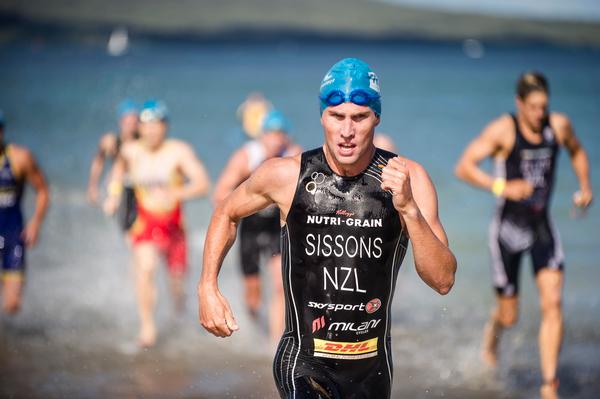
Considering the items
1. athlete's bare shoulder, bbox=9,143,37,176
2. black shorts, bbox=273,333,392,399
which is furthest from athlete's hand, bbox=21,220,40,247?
black shorts, bbox=273,333,392,399

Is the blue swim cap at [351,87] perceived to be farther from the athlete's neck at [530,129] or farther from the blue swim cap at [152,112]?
the blue swim cap at [152,112]

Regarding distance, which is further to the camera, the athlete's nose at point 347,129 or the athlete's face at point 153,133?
the athlete's face at point 153,133

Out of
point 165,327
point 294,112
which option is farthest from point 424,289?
point 294,112

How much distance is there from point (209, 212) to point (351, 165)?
1135 cm

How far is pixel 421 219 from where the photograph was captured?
169 inches

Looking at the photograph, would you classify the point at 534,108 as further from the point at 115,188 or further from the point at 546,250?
the point at 115,188

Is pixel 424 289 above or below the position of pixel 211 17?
below

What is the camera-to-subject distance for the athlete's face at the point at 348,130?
179 inches

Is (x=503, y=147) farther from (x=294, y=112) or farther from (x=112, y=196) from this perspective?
(x=294, y=112)

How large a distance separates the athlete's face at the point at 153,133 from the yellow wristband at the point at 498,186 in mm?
3327

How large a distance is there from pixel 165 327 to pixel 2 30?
254 feet

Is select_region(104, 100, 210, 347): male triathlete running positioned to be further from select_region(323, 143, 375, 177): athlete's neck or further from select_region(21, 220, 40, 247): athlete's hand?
select_region(323, 143, 375, 177): athlete's neck

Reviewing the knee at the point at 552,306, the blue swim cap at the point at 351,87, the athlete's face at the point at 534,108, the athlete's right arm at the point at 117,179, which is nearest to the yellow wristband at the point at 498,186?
the athlete's face at the point at 534,108

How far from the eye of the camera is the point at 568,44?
3268 inches
